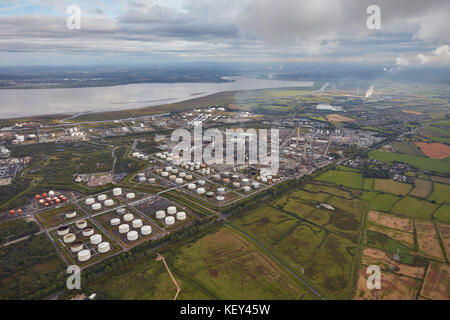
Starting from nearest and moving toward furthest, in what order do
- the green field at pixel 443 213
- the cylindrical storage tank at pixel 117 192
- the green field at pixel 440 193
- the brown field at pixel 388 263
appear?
1. the brown field at pixel 388 263
2. the green field at pixel 443 213
3. the cylindrical storage tank at pixel 117 192
4. the green field at pixel 440 193

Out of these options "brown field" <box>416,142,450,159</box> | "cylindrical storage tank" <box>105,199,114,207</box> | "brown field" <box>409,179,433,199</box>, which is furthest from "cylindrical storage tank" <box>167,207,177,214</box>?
"brown field" <box>416,142,450,159</box>

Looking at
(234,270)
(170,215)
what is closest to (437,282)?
Result: (234,270)

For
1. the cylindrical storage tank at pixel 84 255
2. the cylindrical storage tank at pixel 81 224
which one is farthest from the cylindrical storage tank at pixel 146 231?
the cylindrical storage tank at pixel 81 224

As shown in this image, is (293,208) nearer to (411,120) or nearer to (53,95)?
(411,120)

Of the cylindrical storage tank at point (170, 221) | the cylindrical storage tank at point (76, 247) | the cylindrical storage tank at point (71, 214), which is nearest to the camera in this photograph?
the cylindrical storage tank at point (76, 247)

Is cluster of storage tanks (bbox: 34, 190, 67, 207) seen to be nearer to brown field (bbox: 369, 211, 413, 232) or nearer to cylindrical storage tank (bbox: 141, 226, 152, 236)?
cylindrical storage tank (bbox: 141, 226, 152, 236)

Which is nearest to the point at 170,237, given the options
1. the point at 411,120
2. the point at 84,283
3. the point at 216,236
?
the point at 216,236

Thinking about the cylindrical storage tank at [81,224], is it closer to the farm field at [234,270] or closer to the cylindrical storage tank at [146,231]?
the cylindrical storage tank at [146,231]
